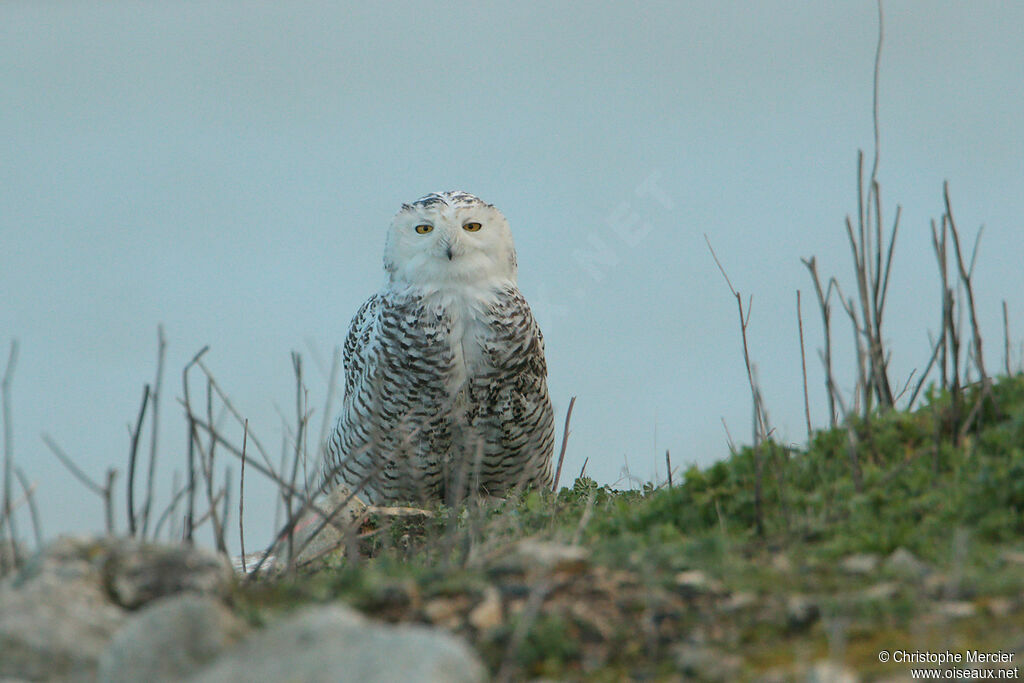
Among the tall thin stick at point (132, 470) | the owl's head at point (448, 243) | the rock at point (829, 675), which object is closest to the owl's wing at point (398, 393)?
the owl's head at point (448, 243)

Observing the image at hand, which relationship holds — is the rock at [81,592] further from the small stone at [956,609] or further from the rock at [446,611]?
the small stone at [956,609]

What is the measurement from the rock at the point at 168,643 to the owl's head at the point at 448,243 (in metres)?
3.61

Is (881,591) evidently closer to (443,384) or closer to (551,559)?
(551,559)

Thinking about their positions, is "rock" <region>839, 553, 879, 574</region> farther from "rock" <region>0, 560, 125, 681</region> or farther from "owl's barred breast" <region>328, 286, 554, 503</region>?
"owl's barred breast" <region>328, 286, 554, 503</region>

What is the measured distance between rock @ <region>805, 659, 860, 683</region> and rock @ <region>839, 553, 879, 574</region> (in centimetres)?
60

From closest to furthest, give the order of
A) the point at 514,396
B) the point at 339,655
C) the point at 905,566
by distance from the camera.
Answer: the point at 339,655
the point at 905,566
the point at 514,396

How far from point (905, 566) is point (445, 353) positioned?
338cm

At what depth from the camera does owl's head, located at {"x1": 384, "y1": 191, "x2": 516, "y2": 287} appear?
5676mm

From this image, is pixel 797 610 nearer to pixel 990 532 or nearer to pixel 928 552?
pixel 928 552

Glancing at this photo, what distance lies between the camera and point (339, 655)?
1.95 m

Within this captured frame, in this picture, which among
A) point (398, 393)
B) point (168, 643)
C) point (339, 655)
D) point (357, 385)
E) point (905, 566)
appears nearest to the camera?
point (339, 655)

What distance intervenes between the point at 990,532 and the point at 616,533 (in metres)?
1.26

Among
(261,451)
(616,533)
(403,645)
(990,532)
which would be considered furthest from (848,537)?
(261,451)

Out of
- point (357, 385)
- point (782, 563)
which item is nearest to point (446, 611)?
point (782, 563)
